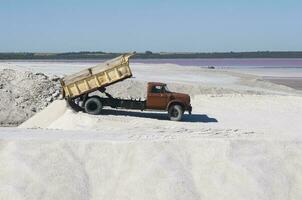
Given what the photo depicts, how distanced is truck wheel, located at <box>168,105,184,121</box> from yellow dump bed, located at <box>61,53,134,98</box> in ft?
6.73

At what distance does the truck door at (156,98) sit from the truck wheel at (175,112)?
0.30 meters

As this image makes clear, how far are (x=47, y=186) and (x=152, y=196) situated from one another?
2194 mm

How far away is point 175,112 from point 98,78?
127 inches

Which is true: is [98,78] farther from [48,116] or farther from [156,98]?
[48,116]

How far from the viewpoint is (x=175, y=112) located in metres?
22.9

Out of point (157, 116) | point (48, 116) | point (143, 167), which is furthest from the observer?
point (48, 116)

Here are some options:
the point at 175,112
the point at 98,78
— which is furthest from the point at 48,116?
the point at 175,112

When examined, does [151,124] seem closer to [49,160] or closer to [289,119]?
[289,119]

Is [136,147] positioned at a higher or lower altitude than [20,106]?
higher

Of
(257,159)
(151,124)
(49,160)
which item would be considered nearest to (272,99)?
(151,124)

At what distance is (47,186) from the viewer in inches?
490

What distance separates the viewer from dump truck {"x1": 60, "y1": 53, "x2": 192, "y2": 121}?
22781 millimetres

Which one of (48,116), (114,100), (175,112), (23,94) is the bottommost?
(48,116)

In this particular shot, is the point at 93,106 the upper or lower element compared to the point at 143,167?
lower
